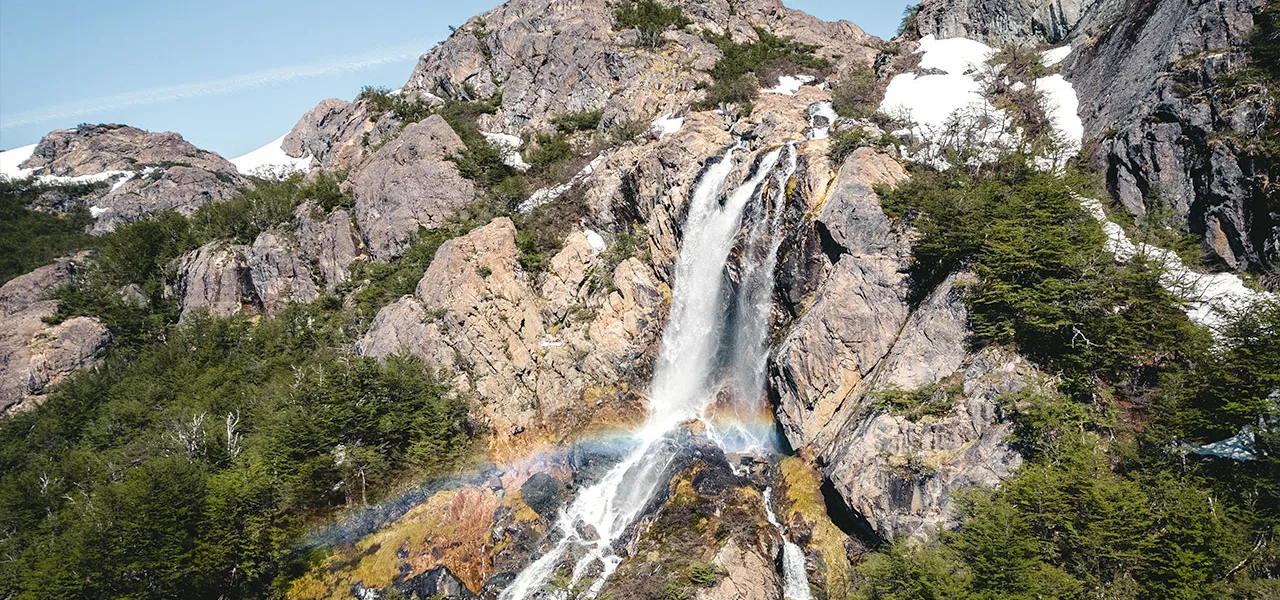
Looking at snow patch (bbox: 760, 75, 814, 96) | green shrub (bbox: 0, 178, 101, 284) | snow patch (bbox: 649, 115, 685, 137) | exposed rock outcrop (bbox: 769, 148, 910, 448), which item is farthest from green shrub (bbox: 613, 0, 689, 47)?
green shrub (bbox: 0, 178, 101, 284)

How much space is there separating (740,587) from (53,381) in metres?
54.4

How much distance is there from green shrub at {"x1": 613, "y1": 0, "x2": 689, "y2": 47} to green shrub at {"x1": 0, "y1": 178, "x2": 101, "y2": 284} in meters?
65.7

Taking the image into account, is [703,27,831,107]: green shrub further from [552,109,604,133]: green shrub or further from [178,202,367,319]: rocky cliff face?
[178,202,367,319]: rocky cliff face

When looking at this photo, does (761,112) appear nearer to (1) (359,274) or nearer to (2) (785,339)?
(2) (785,339)

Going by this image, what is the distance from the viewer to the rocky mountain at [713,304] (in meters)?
19.4

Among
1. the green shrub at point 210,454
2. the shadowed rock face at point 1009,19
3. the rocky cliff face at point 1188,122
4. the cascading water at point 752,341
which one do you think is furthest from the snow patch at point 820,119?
the green shrub at point 210,454

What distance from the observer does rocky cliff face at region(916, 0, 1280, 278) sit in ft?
65.1

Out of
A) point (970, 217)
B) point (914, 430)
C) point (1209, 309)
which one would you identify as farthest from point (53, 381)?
point (1209, 309)

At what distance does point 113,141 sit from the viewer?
103 meters

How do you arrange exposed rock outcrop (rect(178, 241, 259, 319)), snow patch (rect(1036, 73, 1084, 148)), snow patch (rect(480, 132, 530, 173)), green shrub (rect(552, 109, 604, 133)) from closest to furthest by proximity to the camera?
snow patch (rect(1036, 73, 1084, 148)), exposed rock outcrop (rect(178, 241, 259, 319)), snow patch (rect(480, 132, 530, 173)), green shrub (rect(552, 109, 604, 133))

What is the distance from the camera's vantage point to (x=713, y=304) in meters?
30.9

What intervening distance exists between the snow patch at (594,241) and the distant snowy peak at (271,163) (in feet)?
203

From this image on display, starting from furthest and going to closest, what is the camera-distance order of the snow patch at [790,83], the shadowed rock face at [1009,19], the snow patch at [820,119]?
the snow patch at [790,83] < the shadowed rock face at [1009,19] < the snow patch at [820,119]

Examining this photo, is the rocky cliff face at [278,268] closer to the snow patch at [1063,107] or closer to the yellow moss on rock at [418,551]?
the yellow moss on rock at [418,551]
